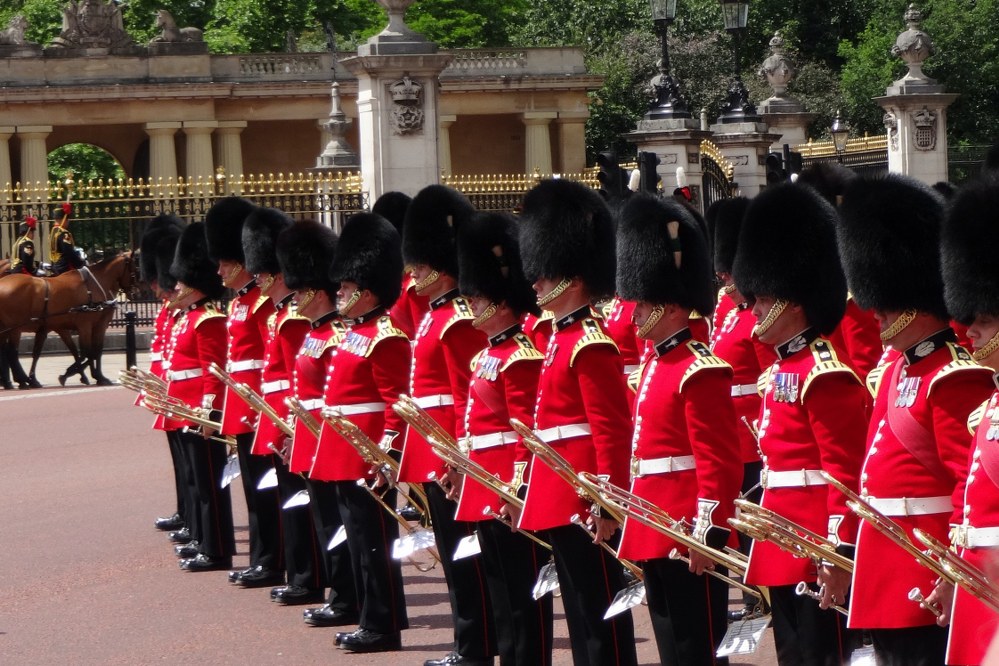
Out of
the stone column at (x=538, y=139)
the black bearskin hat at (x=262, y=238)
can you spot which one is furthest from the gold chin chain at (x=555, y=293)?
the stone column at (x=538, y=139)

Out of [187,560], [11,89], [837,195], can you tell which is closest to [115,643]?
[187,560]

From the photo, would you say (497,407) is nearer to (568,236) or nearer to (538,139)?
(568,236)

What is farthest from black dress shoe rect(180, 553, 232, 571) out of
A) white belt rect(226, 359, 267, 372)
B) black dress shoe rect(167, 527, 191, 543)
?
white belt rect(226, 359, 267, 372)

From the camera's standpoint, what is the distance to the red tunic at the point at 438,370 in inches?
249

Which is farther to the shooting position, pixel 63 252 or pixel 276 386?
pixel 63 252

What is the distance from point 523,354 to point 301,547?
2.25 m

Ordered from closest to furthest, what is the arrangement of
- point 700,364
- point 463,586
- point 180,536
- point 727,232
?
1. point 700,364
2. point 463,586
3. point 727,232
4. point 180,536

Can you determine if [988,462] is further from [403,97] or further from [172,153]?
[172,153]

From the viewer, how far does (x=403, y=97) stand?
48.2 ft

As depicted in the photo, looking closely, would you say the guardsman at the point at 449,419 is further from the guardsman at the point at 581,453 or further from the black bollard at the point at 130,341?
the black bollard at the point at 130,341

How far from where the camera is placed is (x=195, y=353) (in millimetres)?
8789

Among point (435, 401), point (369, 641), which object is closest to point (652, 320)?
point (435, 401)

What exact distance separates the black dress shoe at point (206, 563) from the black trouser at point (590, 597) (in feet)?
11.5

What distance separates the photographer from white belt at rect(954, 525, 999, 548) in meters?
3.80
